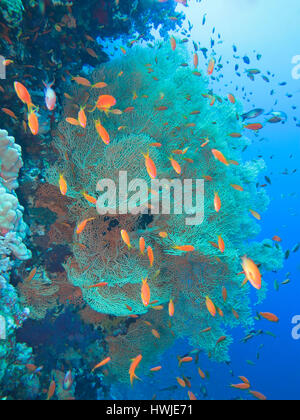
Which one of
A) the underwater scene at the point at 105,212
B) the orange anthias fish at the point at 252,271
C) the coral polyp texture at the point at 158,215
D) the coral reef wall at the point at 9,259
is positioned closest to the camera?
the orange anthias fish at the point at 252,271

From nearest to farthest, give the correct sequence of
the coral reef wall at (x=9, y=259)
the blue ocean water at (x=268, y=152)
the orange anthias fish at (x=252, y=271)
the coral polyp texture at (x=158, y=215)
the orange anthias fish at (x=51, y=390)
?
the orange anthias fish at (x=252, y=271) < the coral reef wall at (x=9, y=259) < the orange anthias fish at (x=51, y=390) < the coral polyp texture at (x=158, y=215) < the blue ocean water at (x=268, y=152)

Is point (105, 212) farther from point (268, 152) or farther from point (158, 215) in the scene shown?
A: point (268, 152)

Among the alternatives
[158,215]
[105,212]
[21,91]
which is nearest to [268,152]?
[158,215]

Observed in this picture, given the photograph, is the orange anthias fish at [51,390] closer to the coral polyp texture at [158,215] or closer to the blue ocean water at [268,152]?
the coral polyp texture at [158,215]

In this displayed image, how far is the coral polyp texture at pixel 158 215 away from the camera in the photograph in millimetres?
3855

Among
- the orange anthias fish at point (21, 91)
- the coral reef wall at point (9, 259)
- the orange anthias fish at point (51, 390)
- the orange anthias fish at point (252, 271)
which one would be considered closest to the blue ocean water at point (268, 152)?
the orange anthias fish at point (51, 390)

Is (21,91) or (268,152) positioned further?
(268,152)

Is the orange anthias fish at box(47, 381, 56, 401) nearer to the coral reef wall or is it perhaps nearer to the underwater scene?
the underwater scene

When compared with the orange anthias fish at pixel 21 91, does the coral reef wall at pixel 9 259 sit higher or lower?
lower

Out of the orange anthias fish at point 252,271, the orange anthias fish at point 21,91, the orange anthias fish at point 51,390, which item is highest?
the orange anthias fish at point 21,91

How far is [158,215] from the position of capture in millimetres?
4262

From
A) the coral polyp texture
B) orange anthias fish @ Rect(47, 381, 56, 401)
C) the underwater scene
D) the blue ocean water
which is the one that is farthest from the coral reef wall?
the blue ocean water

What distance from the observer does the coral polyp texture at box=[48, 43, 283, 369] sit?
12.6ft

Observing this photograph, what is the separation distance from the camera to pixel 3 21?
3490 millimetres
